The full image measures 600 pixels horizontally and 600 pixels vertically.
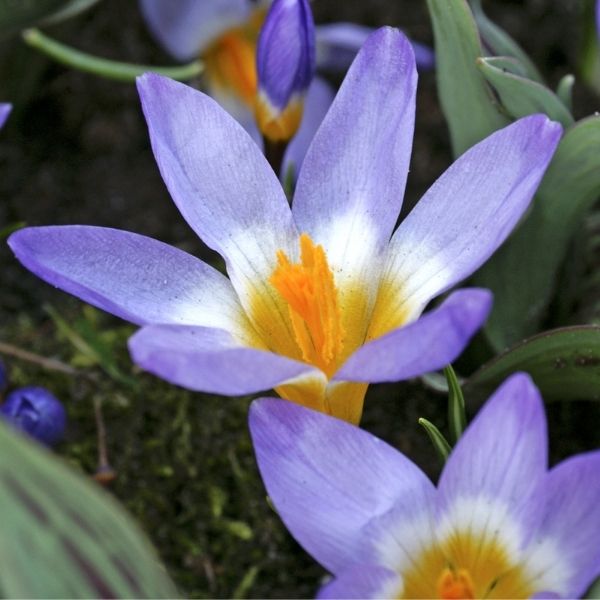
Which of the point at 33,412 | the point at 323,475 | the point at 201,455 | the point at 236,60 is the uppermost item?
the point at 236,60

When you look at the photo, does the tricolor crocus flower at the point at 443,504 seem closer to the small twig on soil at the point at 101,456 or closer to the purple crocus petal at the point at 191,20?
the small twig on soil at the point at 101,456

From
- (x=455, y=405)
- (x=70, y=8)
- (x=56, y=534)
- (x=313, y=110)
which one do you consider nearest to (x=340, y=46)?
(x=313, y=110)

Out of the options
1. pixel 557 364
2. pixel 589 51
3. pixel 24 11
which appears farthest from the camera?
pixel 589 51

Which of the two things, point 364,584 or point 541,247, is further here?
point 541,247

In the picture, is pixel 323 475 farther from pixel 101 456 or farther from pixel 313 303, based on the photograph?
pixel 101 456

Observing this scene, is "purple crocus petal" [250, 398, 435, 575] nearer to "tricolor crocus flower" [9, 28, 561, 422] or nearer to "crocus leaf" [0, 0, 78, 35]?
"tricolor crocus flower" [9, 28, 561, 422]

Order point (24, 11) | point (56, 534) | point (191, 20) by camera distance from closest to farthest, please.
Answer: point (56, 534), point (24, 11), point (191, 20)

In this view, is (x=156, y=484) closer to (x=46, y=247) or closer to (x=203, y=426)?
(x=203, y=426)

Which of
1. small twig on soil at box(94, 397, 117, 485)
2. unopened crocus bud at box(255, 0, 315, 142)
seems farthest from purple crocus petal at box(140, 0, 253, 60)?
small twig on soil at box(94, 397, 117, 485)

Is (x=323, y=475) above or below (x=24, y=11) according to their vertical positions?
Result: below
